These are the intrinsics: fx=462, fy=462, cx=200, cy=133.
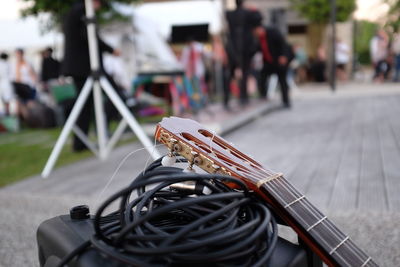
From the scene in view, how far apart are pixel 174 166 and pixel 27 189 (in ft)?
8.82

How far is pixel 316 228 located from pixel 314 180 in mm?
2208

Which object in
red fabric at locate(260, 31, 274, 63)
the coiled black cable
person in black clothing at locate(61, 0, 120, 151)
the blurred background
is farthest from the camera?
red fabric at locate(260, 31, 274, 63)

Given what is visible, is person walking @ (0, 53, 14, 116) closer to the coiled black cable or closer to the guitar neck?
the coiled black cable

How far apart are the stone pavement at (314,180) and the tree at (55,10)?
11.9ft

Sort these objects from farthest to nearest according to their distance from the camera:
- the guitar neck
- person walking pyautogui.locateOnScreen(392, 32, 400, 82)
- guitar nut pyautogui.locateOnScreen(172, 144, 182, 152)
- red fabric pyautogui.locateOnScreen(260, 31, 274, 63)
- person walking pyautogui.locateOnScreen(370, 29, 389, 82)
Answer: person walking pyautogui.locateOnScreen(370, 29, 389, 82) → person walking pyautogui.locateOnScreen(392, 32, 400, 82) → red fabric pyautogui.locateOnScreen(260, 31, 274, 63) → guitar nut pyautogui.locateOnScreen(172, 144, 182, 152) → the guitar neck

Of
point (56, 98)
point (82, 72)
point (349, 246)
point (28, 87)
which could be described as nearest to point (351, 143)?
point (82, 72)

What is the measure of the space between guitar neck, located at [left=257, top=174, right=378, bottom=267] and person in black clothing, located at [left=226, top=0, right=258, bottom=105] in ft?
24.2

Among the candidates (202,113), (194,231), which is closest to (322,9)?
(202,113)

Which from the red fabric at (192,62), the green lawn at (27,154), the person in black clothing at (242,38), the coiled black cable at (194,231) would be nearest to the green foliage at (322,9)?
the red fabric at (192,62)

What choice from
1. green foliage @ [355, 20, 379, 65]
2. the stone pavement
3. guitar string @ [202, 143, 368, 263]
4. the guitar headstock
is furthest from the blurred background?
green foliage @ [355, 20, 379, 65]

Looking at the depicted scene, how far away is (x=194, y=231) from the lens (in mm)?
→ 1061

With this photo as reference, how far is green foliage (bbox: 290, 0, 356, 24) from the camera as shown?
A: 58.2 ft

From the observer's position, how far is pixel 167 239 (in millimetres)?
1018

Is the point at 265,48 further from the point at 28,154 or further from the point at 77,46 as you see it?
the point at 28,154
